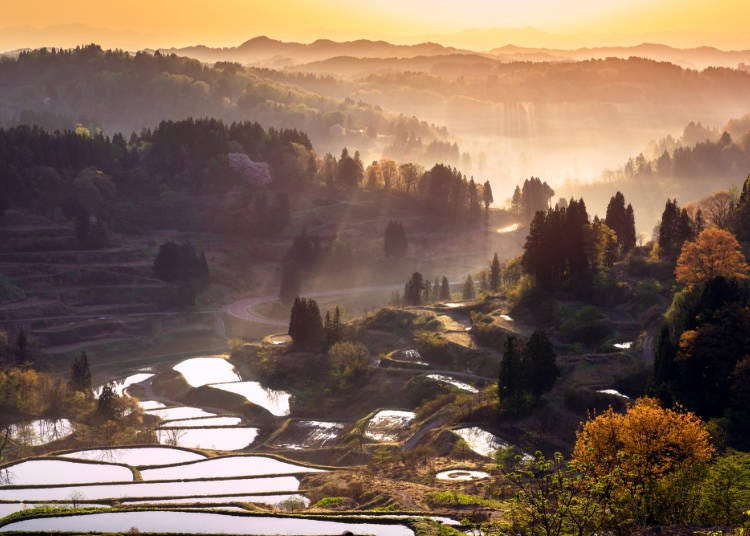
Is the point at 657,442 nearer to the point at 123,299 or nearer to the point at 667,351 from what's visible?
the point at 667,351

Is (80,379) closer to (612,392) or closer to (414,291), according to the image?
(414,291)

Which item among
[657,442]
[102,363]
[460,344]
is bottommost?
[102,363]

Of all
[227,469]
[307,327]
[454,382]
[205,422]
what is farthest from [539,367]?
[307,327]

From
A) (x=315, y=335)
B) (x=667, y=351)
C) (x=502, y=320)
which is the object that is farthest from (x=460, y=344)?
(x=667, y=351)

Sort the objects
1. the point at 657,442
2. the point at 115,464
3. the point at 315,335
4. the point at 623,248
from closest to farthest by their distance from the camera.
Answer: the point at 657,442, the point at 115,464, the point at 315,335, the point at 623,248

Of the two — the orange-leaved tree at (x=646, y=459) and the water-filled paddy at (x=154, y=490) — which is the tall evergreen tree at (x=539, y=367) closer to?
the water-filled paddy at (x=154, y=490)

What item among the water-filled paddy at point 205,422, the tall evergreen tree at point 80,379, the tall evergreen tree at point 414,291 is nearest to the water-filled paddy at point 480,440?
the water-filled paddy at point 205,422
